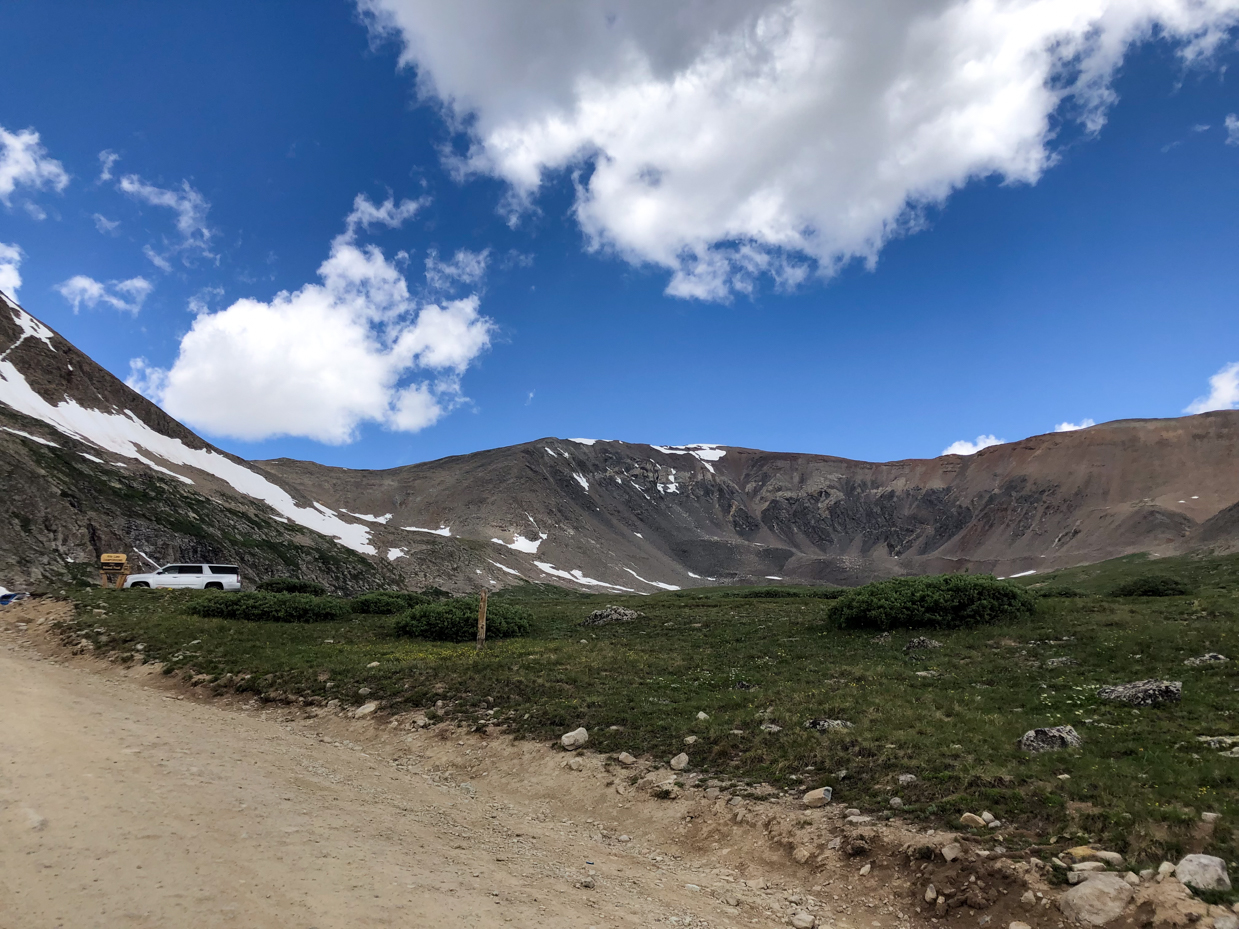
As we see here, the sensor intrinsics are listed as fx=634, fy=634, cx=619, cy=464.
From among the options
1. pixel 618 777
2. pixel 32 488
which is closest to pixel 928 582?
pixel 618 777

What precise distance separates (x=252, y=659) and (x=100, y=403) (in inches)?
3439

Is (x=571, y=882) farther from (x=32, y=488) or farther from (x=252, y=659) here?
(x=32, y=488)

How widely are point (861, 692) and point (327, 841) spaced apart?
12.6 meters

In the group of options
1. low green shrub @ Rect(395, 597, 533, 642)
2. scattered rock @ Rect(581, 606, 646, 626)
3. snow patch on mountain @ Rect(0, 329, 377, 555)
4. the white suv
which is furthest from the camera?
snow patch on mountain @ Rect(0, 329, 377, 555)

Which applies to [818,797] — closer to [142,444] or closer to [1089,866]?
[1089,866]

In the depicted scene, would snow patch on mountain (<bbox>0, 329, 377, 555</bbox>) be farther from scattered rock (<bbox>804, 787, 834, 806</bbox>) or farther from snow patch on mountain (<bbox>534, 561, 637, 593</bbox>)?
scattered rock (<bbox>804, 787, 834, 806</bbox>)

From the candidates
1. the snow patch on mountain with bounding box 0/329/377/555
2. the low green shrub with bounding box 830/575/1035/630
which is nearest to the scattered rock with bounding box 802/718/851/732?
the low green shrub with bounding box 830/575/1035/630

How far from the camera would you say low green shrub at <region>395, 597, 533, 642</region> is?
86.0 ft

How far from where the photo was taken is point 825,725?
13.2 m

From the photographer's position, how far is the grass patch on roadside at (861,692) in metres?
9.34

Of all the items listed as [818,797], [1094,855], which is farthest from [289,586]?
[1094,855]

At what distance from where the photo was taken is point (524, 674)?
60.9ft

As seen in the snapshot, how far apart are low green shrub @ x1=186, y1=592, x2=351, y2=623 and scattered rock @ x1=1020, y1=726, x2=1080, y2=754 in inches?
1094

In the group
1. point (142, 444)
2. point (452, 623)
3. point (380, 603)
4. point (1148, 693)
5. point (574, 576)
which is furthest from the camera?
point (574, 576)
